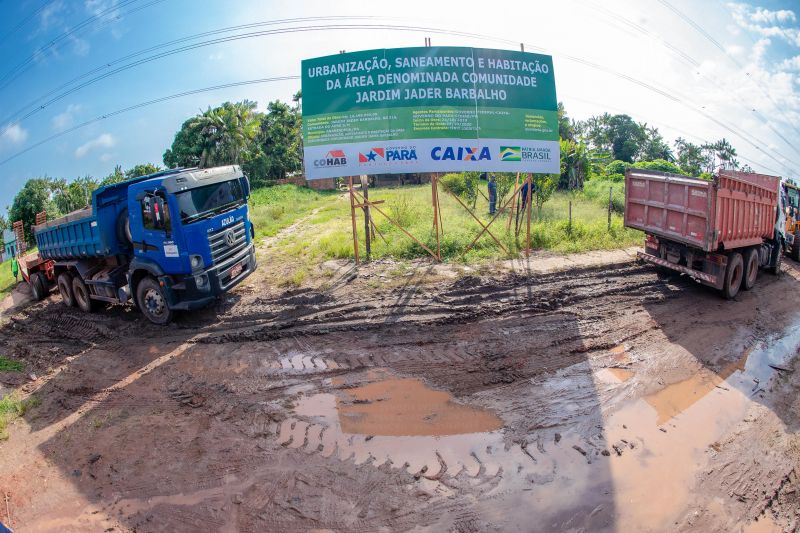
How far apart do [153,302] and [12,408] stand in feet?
9.63

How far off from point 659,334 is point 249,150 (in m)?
33.4

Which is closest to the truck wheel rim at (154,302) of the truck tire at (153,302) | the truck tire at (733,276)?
the truck tire at (153,302)

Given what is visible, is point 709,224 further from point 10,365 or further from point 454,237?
point 10,365

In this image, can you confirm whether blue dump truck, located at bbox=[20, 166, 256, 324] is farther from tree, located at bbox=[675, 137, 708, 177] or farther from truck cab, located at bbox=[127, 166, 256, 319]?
tree, located at bbox=[675, 137, 708, 177]

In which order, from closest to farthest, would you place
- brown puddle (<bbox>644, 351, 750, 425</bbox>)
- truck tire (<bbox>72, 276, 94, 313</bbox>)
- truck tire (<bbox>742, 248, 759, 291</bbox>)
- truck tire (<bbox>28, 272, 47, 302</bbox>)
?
brown puddle (<bbox>644, 351, 750, 425</bbox>) → truck tire (<bbox>742, 248, 759, 291</bbox>) → truck tire (<bbox>72, 276, 94, 313</bbox>) → truck tire (<bbox>28, 272, 47, 302</bbox>)

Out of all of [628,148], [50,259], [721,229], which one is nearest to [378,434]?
[721,229]

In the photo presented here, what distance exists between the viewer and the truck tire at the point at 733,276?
30.3 feet

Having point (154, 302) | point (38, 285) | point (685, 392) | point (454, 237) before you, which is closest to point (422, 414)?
point (685, 392)

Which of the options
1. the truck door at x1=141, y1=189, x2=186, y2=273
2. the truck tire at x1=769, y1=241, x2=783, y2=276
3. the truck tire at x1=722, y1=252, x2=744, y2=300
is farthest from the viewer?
the truck tire at x1=769, y1=241, x2=783, y2=276

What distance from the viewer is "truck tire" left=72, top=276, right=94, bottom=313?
10445 millimetres

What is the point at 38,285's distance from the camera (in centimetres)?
1200

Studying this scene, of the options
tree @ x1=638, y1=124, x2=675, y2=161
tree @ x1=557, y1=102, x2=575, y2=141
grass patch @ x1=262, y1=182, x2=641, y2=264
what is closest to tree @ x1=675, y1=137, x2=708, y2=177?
tree @ x1=638, y1=124, x2=675, y2=161

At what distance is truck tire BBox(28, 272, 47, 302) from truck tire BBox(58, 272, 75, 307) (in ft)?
4.13

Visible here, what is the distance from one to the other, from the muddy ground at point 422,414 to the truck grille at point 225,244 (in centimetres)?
111
